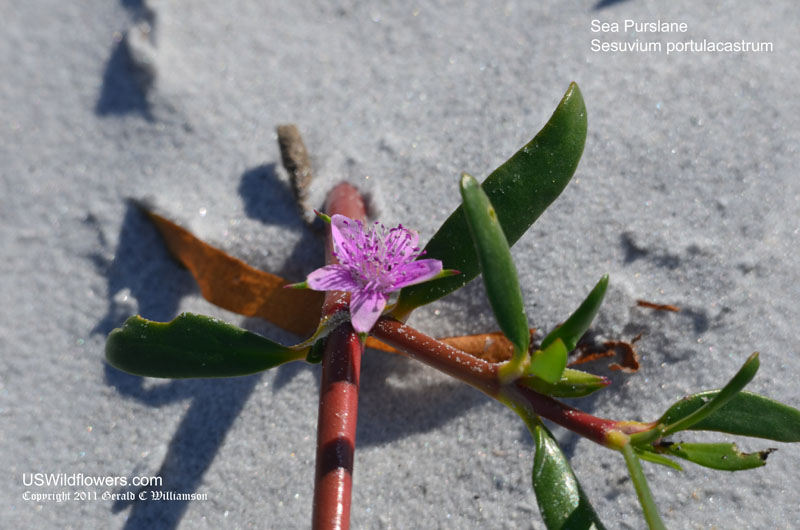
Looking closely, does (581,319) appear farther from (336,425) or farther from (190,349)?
(190,349)

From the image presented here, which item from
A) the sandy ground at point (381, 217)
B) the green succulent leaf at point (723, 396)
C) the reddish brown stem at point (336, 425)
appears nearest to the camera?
the green succulent leaf at point (723, 396)

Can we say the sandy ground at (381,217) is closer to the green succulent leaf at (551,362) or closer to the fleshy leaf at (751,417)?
the fleshy leaf at (751,417)

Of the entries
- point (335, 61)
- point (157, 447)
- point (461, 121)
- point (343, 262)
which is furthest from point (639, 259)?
point (157, 447)

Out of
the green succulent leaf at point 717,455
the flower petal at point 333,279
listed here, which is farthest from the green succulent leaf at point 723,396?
the flower petal at point 333,279

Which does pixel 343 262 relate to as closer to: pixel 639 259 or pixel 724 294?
pixel 639 259

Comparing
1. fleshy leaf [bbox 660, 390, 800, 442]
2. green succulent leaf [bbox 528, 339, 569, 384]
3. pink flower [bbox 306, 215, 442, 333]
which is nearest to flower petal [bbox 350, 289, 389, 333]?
pink flower [bbox 306, 215, 442, 333]

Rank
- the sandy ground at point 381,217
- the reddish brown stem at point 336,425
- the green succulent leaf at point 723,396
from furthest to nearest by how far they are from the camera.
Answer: the sandy ground at point 381,217, the reddish brown stem at point 336,425, the green succulent leaf at point 723,396
